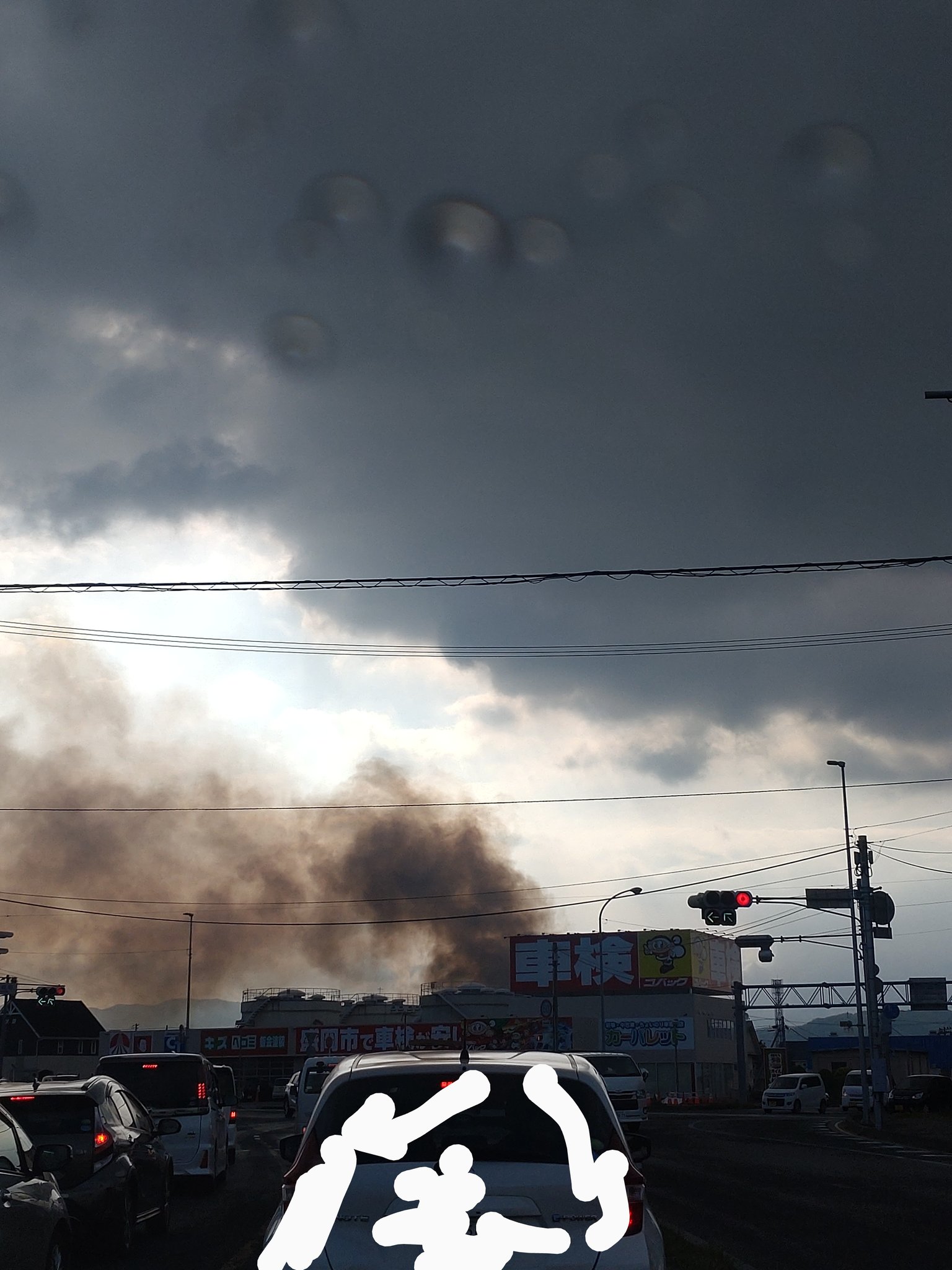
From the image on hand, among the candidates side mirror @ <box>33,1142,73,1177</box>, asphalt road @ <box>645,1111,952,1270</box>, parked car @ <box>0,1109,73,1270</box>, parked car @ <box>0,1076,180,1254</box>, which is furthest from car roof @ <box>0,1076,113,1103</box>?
asphalt road @ <box>645,1111,952,1270</box>

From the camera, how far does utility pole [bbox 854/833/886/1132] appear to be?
38062 millimetres

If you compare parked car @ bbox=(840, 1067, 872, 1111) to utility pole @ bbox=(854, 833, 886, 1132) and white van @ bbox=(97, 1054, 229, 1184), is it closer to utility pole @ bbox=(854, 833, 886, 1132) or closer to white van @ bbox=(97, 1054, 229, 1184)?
utility pole @ bbox=(854, 833, 886, 1132)

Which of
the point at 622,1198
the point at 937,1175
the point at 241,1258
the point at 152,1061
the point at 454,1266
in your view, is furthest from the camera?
the point at 937,1175

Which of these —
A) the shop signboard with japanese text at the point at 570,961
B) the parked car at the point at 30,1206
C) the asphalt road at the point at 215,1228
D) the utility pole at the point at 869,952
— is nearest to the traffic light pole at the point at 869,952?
the utility pole at the point at 869,952

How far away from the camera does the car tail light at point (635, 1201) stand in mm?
5234

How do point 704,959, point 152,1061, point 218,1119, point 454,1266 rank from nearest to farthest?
point 454,1266
point 152,1061
point 218,1119
point 704,959

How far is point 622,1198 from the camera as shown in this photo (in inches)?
207

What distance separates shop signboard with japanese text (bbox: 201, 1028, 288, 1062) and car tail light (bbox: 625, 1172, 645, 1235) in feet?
262

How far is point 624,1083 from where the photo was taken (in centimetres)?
3019

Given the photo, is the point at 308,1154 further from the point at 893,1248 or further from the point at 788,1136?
the point at 788,1136

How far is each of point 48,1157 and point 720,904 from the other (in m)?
27.5

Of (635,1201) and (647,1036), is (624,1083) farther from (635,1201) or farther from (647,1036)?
(647,1036)

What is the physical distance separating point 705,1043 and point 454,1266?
3738 inches

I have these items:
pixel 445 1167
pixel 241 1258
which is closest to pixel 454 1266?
pixel 445 1167
